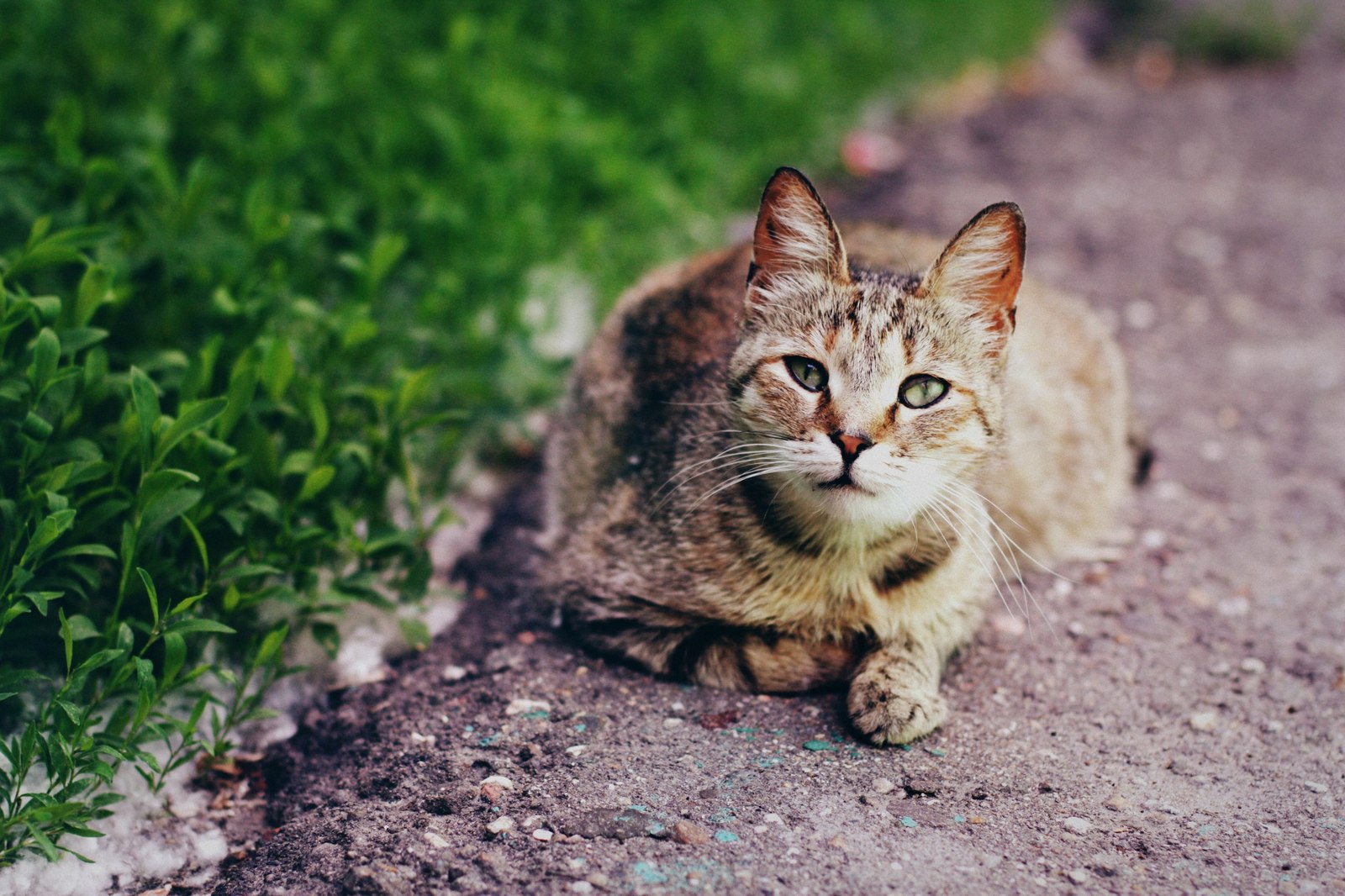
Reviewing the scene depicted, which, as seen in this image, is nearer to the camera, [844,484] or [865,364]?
[844,484]

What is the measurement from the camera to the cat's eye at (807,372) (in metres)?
2.92

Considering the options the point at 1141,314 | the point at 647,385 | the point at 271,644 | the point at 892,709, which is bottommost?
the point at 271,644

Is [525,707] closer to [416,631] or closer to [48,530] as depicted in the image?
[416,631]

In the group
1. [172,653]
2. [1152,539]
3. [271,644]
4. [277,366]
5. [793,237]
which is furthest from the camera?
[1152,539]

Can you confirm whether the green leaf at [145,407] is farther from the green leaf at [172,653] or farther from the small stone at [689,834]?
the small stone at [689,834]

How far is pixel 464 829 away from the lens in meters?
2.60

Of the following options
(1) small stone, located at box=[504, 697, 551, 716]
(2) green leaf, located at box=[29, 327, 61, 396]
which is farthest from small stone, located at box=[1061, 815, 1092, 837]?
(2) green leaf, located at box=[29, 327, 61, 396]

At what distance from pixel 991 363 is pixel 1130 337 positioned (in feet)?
9.43

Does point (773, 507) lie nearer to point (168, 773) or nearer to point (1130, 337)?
point (168, 773)

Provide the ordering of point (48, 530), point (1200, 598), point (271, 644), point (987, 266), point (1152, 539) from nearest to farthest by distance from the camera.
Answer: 1. point (48, 530)
2. point (271, 644)
3. point (987, 266)
4. point (1200, 598)
5. point (1152, 539)

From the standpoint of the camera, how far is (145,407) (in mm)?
2762

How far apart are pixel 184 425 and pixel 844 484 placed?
5.16 ft

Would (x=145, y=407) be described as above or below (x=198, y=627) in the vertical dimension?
above

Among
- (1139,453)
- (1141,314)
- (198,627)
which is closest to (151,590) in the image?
(198,627)
